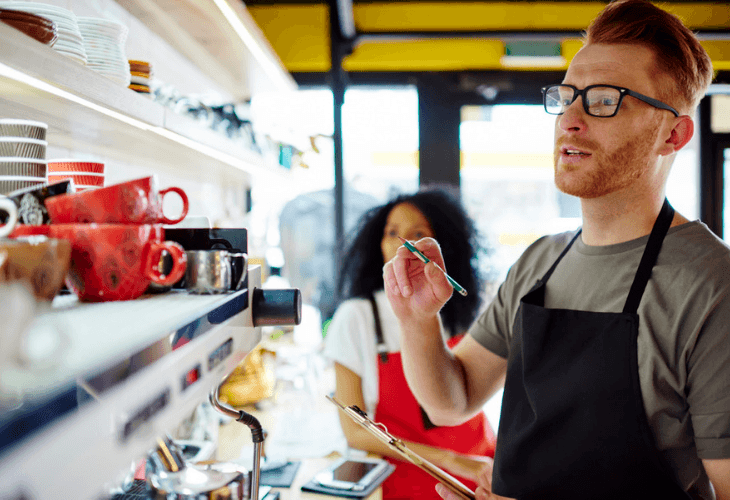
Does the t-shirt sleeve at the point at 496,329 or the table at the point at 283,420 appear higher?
the t-shirt sleeve at the point at 496,329

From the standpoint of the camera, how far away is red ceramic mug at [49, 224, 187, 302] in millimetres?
542

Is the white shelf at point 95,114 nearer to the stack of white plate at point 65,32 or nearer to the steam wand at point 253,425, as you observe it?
the stack of white plate at point 65,32

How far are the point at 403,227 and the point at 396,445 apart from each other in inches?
52.9

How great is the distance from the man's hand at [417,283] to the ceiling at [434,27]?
2.86 m

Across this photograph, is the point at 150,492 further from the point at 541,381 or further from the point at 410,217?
the point at 410,217

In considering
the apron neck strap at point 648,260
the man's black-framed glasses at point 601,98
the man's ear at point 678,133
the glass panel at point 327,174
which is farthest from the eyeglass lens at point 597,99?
the glass panel at point 327,174

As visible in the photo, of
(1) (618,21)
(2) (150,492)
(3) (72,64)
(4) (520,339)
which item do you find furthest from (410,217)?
(2) (150,492)

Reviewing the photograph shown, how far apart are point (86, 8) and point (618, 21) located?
1354mm

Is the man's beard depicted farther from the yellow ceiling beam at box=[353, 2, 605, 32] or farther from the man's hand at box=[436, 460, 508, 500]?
the yellow ceiling beam at box=[353, 2, 605, 32]

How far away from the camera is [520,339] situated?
127 cm

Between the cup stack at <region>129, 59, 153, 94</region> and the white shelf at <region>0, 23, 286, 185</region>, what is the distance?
0.04 meters

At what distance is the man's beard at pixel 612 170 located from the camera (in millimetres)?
1120

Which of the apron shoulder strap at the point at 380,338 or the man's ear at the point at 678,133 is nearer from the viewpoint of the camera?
the man's ear at the point at 678,133

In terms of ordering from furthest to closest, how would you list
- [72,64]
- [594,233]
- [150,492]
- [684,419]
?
[594,233] < [684,419] < [72,64] < [150,492]
